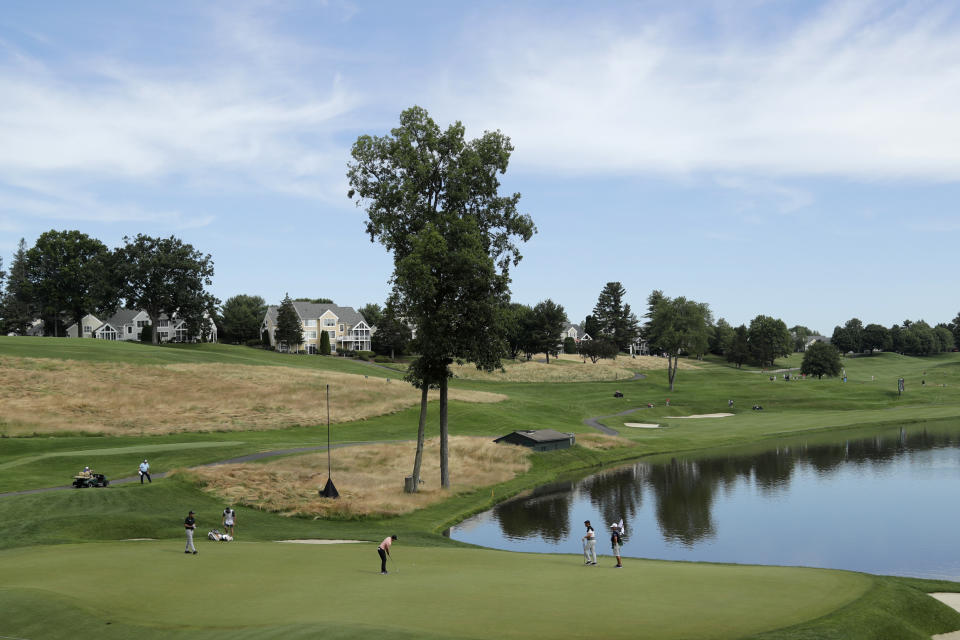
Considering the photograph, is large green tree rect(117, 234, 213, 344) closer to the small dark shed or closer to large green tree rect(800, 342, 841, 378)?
the small dark shed

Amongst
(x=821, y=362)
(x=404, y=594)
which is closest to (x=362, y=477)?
(x=404, y=594)

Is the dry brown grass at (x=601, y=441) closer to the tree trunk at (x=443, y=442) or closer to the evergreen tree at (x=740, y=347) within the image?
the tree trunk at (x=443, y=442)

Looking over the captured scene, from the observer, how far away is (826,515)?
4903 cm

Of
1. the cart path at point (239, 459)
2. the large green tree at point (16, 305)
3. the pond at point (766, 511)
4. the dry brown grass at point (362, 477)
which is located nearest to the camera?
the pond at point (766, 511)

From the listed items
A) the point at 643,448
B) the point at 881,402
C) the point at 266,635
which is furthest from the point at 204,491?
the point at 881,402

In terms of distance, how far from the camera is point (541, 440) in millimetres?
73188

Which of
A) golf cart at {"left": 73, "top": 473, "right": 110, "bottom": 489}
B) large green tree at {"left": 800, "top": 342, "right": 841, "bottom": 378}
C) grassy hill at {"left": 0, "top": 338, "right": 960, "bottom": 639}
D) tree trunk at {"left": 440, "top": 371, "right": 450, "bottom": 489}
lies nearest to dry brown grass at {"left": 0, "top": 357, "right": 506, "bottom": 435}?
grassy hill at {"left": 0, "top": 338, "right": 960, "bottom": 639}

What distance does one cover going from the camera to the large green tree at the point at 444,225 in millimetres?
48594

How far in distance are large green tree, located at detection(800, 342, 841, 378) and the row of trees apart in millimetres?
133016

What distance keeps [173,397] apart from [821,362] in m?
129

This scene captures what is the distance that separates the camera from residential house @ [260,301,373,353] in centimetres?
17238

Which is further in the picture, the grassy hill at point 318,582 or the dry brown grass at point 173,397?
the dry brown grass at point 173,397

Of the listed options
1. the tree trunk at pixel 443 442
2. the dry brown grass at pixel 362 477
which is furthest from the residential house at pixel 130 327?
the tree trunk at pixel 443 442

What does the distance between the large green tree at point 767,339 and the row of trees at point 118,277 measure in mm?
146383
